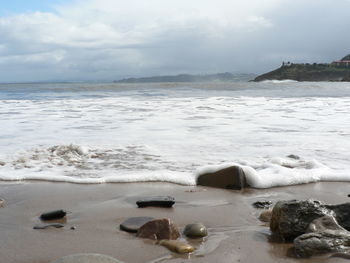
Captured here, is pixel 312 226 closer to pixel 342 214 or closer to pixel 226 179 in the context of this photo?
pixel 342 214

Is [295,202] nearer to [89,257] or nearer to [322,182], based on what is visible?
[89,257]

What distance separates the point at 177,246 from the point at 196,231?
0.97ft

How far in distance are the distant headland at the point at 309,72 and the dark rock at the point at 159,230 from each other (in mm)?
80995

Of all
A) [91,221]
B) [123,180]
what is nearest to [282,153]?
[123,180]

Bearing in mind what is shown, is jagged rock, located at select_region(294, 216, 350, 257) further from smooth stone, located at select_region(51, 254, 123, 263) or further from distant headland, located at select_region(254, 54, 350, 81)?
distant headland, located at select_region(254, 54, 350, 81)

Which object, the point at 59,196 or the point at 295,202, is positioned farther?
the point at 59,196

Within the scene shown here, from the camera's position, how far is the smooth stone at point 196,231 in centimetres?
279

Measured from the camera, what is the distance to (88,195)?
12.9 feet

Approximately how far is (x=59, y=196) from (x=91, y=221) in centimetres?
84

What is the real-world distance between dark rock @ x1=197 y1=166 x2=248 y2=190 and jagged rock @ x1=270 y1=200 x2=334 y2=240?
1.31 meters

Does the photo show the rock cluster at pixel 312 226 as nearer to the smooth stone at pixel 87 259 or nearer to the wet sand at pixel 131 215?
the wet sand at pixel 131 215

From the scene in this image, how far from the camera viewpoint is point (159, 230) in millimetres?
2744

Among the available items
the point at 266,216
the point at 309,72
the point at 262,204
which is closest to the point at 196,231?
the point at 266,216

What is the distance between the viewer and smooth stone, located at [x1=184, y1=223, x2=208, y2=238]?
9.16ft
